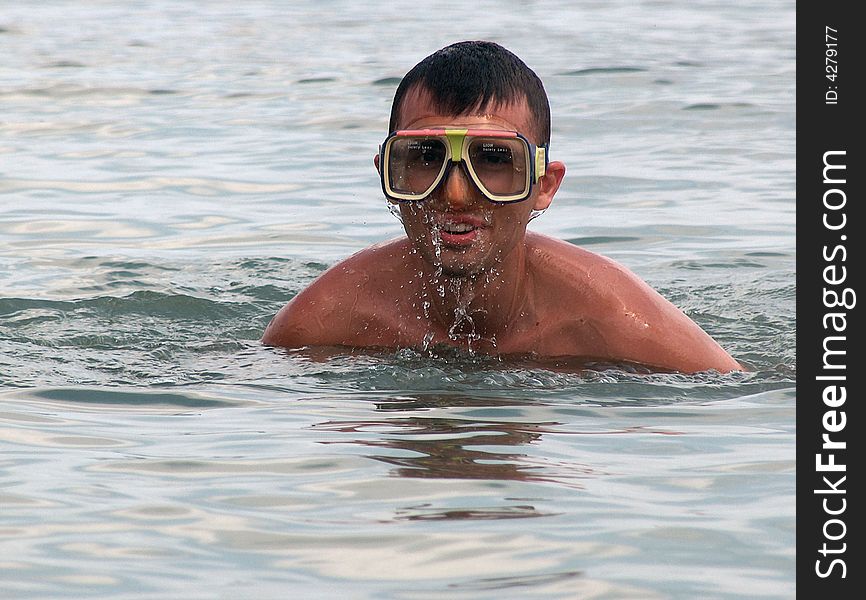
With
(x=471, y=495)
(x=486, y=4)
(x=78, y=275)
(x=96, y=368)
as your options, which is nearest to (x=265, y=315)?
(x=78, y=275)

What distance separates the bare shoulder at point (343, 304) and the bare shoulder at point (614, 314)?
1.63ft

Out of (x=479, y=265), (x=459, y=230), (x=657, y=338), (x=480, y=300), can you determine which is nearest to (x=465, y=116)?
(x=459, y=230)

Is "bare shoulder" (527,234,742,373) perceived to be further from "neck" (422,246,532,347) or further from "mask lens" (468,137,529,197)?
"mask lens" (468,137,529,197)

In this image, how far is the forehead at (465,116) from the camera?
14.8ft

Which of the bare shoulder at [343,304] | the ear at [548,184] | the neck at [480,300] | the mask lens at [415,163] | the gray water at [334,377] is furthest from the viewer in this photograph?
the bare shoulder at [343,304]

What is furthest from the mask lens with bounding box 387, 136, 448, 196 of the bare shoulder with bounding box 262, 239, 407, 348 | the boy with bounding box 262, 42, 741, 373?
the bare shoulder with bounding box 262, 239, 407, 348

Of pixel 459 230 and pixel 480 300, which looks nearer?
pixel 459 230

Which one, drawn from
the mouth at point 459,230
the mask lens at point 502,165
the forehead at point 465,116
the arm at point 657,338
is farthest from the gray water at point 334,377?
the forehead at point 465,116

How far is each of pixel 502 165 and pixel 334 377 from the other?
0.83 metres

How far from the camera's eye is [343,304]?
5.01 metres

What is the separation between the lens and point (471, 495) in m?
3.43

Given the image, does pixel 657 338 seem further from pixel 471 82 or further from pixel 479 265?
pixel 471 82

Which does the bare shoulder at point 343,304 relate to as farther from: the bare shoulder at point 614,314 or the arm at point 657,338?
the arm at point 657,338
